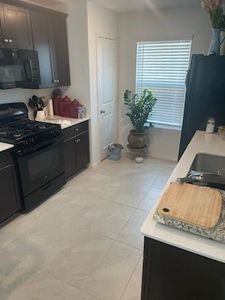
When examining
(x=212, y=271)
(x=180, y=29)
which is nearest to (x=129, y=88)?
(x=180, y=29)

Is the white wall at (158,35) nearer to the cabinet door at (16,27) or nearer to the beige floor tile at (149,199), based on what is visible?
the beige floor tile at (149,199)

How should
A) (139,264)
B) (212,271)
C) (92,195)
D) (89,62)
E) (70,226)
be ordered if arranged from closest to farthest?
1. (212,271)
2. (139,264)
3. (70,226)
4. (92,195)
5. (89,62)

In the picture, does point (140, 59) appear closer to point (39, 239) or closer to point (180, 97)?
point (180, 97)

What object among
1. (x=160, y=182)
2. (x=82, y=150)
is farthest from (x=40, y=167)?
(x=160, y=182)

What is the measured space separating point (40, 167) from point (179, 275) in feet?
7.04

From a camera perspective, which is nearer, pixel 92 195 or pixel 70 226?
pixel 70 226

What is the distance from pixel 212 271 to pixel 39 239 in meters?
1.84

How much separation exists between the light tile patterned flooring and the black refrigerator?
1.18m

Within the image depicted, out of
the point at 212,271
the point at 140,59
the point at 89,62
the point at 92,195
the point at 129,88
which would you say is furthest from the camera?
the point at 129,88

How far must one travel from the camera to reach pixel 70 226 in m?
2.53

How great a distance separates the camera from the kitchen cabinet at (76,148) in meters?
3.25

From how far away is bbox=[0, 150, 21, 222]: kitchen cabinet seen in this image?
2336mm

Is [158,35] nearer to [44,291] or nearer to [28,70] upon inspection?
[28,70]

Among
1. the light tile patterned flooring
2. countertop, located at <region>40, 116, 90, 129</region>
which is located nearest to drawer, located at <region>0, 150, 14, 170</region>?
the light tile patterned flooring
